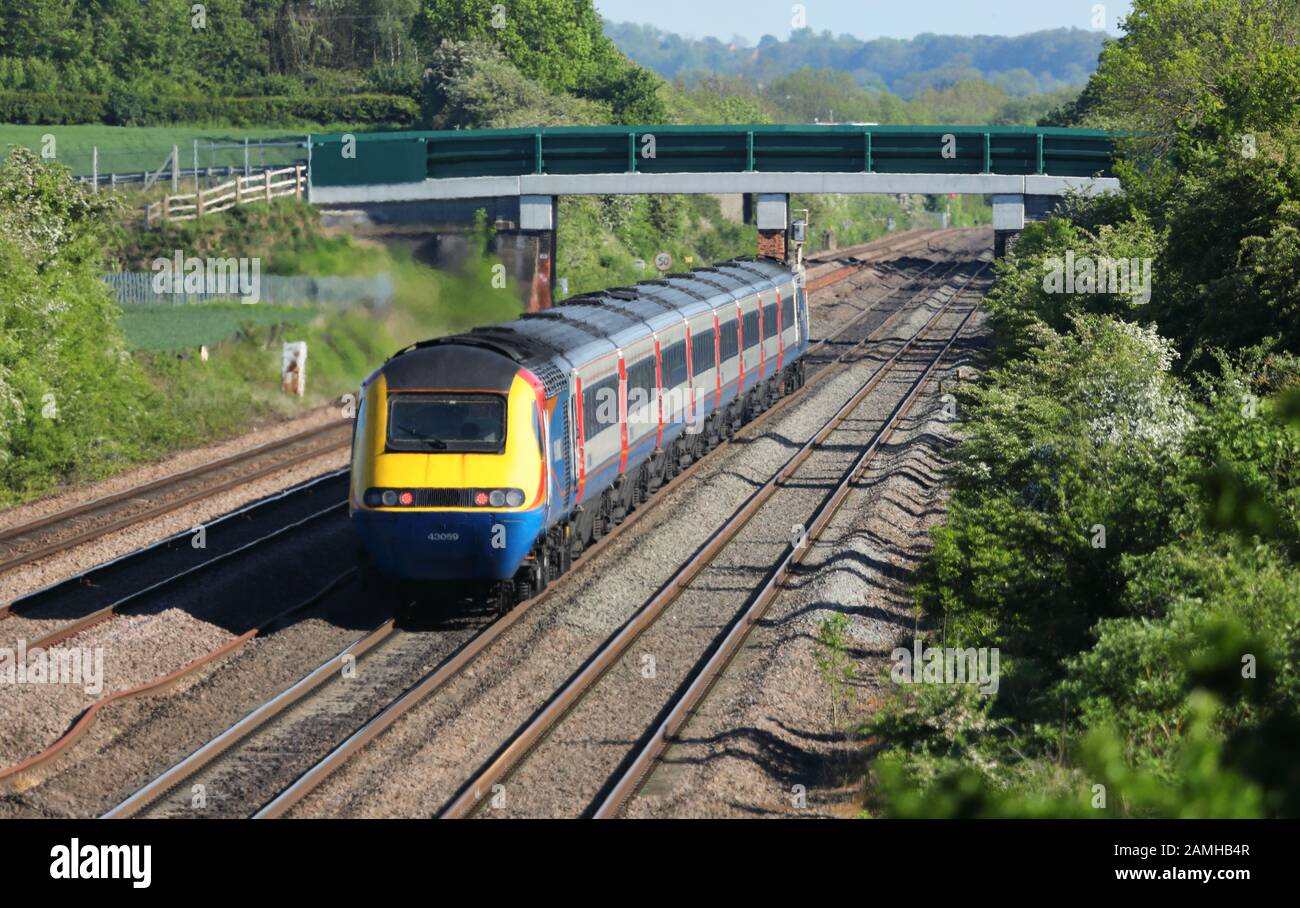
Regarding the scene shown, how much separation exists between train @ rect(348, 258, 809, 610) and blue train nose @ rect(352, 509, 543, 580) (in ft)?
0.05

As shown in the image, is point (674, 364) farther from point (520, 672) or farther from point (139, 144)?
point (139, 144)

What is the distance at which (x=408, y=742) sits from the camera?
13898 mm

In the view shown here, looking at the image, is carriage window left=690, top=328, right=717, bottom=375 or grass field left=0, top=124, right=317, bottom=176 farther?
grass field left=0, top=124, right=317, bottom=176

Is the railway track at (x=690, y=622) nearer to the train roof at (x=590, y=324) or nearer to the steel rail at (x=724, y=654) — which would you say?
the steel rail at (x=724, y=654)

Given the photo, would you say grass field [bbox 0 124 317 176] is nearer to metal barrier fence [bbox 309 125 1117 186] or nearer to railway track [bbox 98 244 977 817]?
metal barrier fence [bbox 309 125 1117 186]

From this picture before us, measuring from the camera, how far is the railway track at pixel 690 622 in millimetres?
12688

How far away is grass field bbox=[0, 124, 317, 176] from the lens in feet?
147

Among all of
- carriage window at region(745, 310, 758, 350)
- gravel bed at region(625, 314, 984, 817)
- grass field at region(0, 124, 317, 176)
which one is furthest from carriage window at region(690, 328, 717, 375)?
grass field at region(0, 124, 317, 176)

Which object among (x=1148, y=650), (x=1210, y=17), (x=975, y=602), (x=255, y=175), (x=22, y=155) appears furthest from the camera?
(x=1210, y=17)

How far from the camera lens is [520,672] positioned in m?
16.1
